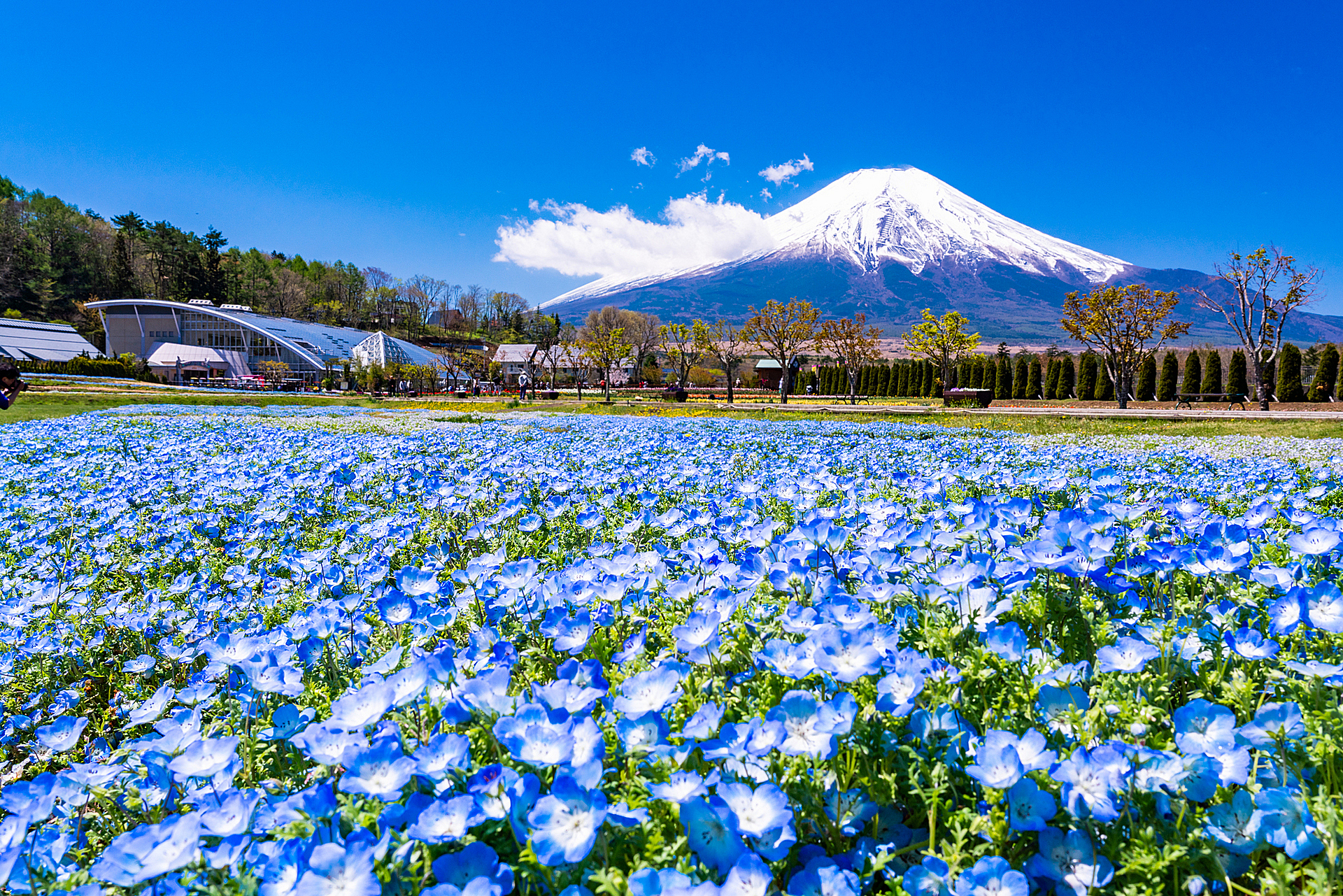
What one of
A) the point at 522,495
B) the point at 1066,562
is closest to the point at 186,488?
the point at 522,495

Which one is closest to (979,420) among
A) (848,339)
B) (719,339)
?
(848,339)

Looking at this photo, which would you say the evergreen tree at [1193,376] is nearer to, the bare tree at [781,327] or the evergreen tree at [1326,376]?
the evergreen tree at [1326,376]

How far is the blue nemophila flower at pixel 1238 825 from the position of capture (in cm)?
102

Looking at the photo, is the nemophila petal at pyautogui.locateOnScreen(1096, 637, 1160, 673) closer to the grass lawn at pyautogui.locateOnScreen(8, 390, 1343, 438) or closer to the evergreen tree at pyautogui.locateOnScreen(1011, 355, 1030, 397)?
the grass lawn at pyautogui.locateOnScreen(8, 390, 1343, 438)

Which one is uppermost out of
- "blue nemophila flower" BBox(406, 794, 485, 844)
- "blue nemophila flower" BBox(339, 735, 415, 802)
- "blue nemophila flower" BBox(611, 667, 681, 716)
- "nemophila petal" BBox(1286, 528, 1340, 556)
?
"nemophila petal" BBox(1286, 528, 1340, 556)

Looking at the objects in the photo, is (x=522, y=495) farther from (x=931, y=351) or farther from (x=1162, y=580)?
(x=931, y=351)

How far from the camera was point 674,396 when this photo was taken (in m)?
34.5

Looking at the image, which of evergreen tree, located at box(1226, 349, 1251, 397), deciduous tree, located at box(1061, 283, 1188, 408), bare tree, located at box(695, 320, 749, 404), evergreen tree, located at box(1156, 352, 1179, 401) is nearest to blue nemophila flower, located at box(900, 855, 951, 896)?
deciduous tree, located at box(1061, 283, 1188, 408)

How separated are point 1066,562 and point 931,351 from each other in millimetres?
46306

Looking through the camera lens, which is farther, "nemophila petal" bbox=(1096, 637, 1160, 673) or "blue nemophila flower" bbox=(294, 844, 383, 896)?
"nemophila petal" bbox=(1096, 637, 1160, 673)

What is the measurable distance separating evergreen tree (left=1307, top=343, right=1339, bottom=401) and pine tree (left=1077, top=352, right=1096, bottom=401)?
1098 cm

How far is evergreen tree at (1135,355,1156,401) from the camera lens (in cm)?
3675

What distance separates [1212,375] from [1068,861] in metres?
44.5

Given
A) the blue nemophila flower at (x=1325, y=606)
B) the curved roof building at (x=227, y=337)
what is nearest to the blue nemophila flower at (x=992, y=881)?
the blue nemophila flower at (x=1325, y=606)
